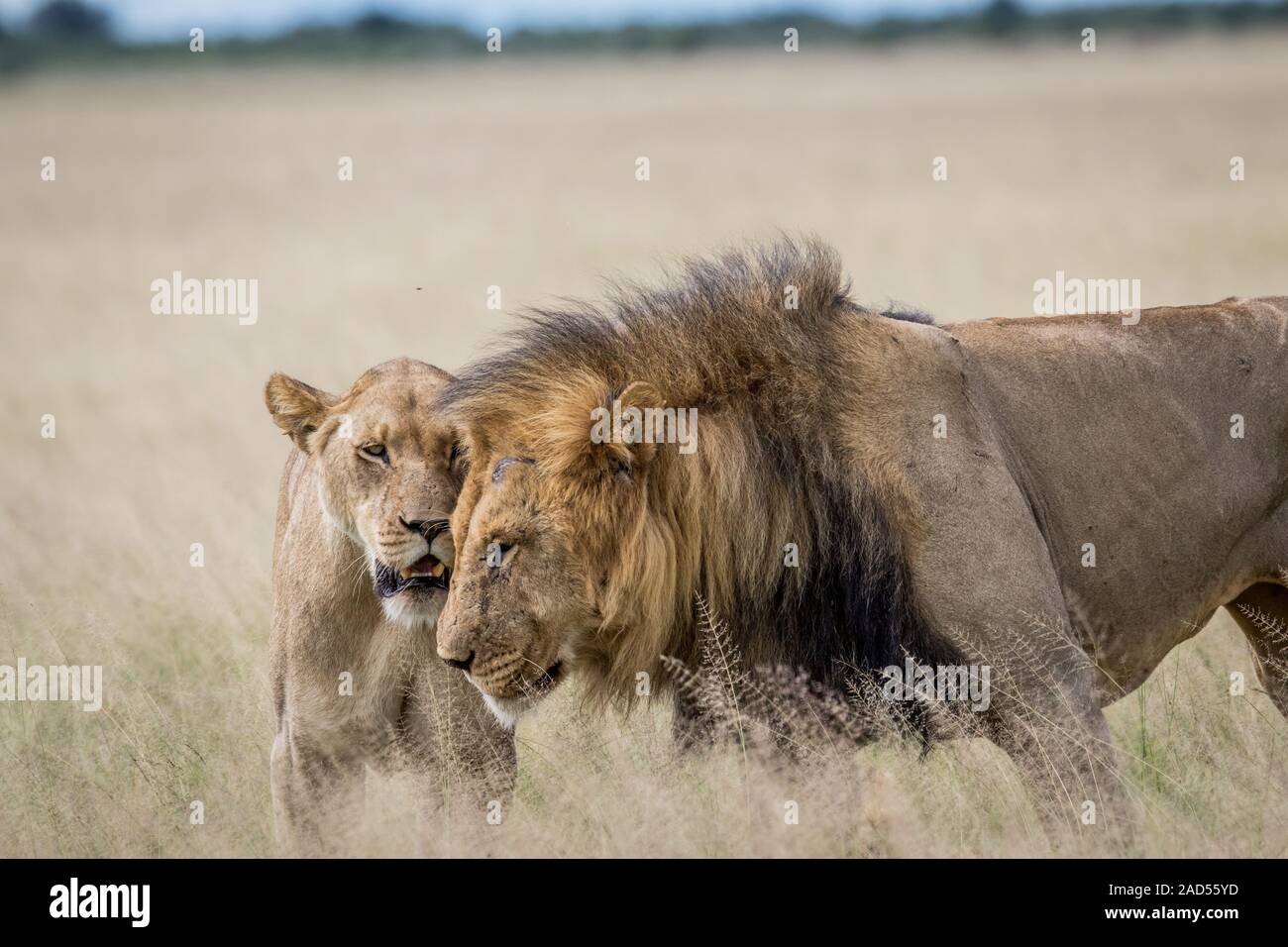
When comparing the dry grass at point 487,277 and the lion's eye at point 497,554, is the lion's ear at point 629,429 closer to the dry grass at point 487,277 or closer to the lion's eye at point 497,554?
the lion's eye at point 497,554

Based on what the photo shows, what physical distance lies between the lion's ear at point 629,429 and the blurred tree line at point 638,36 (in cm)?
4729

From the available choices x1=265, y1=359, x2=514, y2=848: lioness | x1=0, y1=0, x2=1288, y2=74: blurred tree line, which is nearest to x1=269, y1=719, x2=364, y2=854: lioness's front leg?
x1=265, y1=359, x2=514, y2=848: lioness

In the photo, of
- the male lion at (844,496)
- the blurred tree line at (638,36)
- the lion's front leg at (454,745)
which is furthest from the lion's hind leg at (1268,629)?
the blurred tree line at (638,36)

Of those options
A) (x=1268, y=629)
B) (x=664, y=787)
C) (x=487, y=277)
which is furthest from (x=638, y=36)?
(x=664, y=787)

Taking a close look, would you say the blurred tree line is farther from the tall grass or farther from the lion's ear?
the lion's ear

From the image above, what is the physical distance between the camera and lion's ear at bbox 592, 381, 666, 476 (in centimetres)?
489

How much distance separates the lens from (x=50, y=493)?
12.2m

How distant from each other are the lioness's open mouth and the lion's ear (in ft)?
2.46

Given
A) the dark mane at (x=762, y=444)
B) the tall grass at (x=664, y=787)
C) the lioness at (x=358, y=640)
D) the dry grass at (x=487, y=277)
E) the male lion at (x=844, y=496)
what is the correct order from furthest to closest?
the dry grass at (x=487, y=277), the lioness at (x=358, y=640), the tall grass at (x=664, y=787), the dark mane at (x=762, y=444), the male lion at (x=844, y=496)

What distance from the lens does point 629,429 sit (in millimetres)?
4906

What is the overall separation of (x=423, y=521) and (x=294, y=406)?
0.75m

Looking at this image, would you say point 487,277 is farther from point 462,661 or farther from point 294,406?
point 462,661

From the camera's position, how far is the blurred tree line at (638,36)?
50.9 metres
